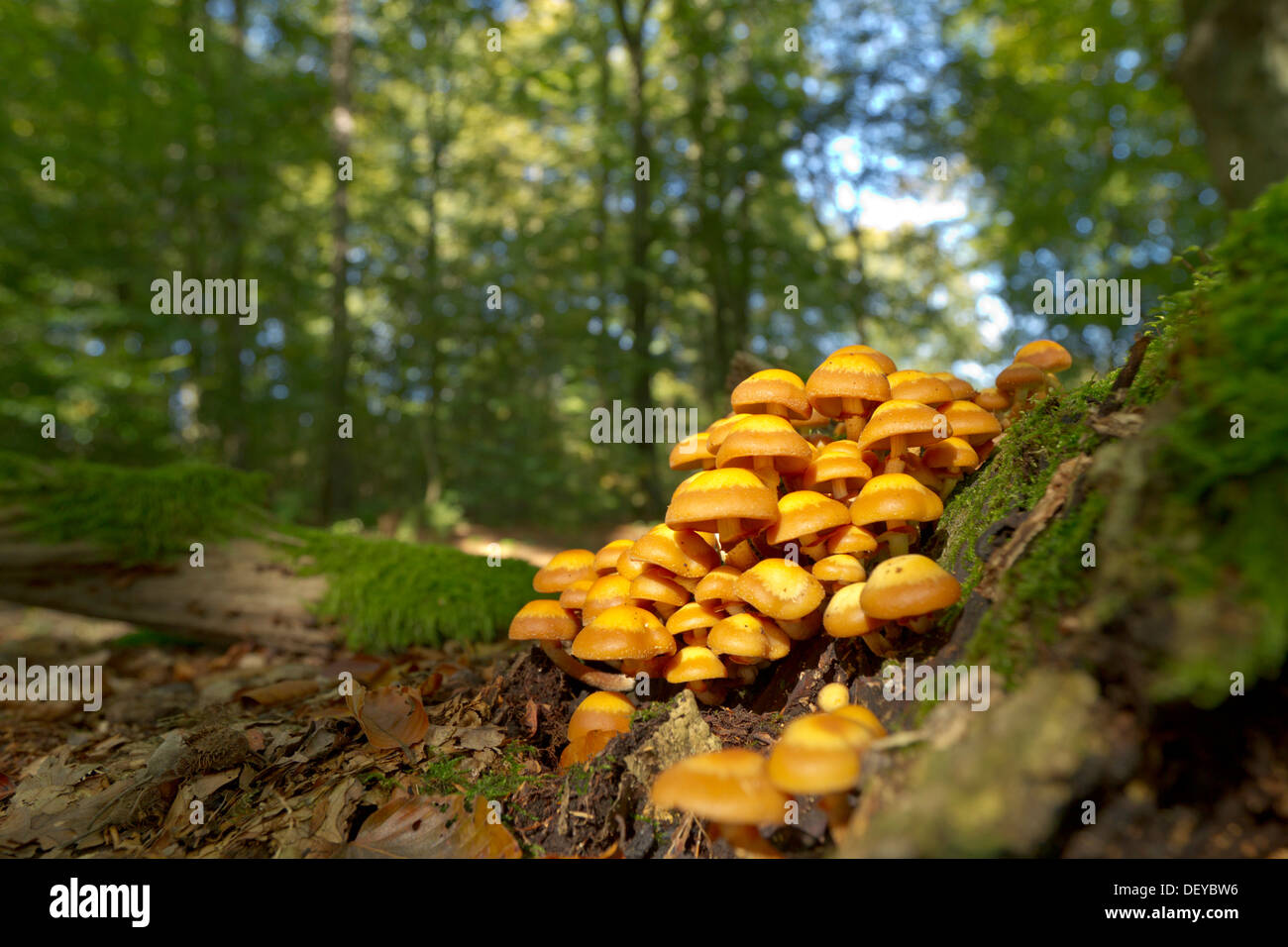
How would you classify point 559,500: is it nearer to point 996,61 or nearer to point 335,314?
point 335,314

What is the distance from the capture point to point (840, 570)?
7.20 ft

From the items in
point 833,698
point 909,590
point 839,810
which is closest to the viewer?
point 839,810

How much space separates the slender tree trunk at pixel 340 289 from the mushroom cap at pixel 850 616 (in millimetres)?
12537

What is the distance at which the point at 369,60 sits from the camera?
51.3 feet

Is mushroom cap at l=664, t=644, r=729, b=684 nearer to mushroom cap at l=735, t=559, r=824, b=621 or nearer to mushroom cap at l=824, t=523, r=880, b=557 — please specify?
mushroom cap at l=735, t=559, r=824, b=621

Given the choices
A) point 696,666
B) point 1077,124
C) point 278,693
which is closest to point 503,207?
point 1077,124

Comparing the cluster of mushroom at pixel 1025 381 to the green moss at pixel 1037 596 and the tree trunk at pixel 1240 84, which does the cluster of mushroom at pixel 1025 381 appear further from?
the tree trunk at pixel 1240 84

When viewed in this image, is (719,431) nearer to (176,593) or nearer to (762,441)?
(762,441)

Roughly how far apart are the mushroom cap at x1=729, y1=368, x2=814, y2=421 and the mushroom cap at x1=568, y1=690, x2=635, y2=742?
125 centimetres

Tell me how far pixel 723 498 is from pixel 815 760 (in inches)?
38.1
